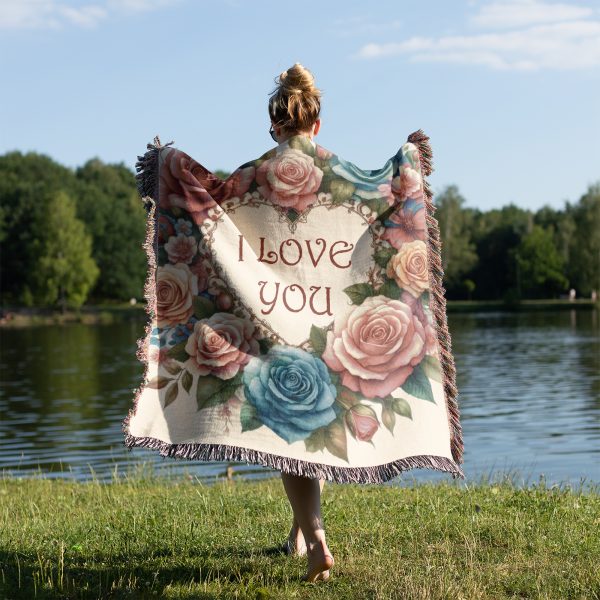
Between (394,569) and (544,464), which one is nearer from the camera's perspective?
(394,569)

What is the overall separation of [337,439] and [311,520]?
0.40 meters

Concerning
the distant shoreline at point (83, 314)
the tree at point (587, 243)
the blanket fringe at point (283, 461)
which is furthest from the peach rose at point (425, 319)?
the tree at point (587, 243)

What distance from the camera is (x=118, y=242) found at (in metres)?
81.2

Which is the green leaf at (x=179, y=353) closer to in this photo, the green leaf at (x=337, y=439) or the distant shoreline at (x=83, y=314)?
the green leaf at (x=337, y=439)

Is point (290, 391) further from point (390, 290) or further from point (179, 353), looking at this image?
point (390, 290)

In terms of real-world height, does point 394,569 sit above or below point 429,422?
below

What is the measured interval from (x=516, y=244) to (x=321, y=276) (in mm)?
99475

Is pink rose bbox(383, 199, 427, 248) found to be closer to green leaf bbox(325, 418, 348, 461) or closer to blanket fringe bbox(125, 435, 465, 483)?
green leaf bbox(325, 418, 348, 461)

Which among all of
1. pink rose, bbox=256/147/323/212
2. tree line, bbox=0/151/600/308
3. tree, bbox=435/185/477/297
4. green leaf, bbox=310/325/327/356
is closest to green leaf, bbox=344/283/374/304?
green leaf, bbox=310/325/327/356

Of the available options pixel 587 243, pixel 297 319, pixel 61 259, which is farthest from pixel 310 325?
pixel 587 243

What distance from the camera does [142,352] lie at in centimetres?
505

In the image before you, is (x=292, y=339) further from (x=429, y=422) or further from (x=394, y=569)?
(x=394, y=569)

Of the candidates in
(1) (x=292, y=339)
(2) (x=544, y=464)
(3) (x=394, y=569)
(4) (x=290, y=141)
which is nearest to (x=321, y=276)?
(1) (x=292, y=339)

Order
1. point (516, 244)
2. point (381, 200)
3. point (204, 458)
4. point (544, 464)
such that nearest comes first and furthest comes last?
point (204, 458)
point (381, 200)
point (544, 464)
point (516, 244)
